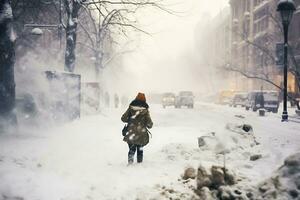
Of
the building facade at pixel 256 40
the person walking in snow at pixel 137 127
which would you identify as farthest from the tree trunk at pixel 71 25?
the building facade at pixel 256 40

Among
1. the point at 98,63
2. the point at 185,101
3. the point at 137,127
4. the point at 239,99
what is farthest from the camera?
the point at 239,99

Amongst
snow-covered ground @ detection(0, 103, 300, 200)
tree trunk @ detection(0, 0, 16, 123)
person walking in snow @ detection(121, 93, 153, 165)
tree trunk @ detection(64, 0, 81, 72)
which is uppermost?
tree trunk @ detection(64, 0, 81, 72)

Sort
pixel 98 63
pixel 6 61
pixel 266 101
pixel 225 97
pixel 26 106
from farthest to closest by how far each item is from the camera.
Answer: pixel 225 97
pixel 98 63
pixel 266 101
pixel 26 106
pixel 6 61

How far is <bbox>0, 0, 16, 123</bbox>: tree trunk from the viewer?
13109 millimetres

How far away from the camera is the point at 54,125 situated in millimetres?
16547

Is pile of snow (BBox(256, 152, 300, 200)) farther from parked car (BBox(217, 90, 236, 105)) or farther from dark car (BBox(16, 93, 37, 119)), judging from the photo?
parked car (BBox(217, 90, 236, 105))

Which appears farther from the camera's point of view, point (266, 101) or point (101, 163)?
point (266, 101)

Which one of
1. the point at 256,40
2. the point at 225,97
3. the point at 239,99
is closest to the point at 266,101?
the point at 239,99

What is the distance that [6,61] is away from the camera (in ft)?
43.6

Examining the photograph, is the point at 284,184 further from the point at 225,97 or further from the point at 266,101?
the point at 225,97

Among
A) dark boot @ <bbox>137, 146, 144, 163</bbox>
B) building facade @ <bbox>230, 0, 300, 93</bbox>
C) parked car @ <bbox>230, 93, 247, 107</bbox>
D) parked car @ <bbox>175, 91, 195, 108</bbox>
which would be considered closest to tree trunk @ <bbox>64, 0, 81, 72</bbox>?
dark boot @ <bbox>137, 146, 144, 163</bbox>

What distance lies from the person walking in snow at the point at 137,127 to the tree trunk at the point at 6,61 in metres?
5.61

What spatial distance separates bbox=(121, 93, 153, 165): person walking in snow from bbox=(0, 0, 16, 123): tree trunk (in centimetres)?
561

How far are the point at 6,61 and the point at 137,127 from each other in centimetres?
612
